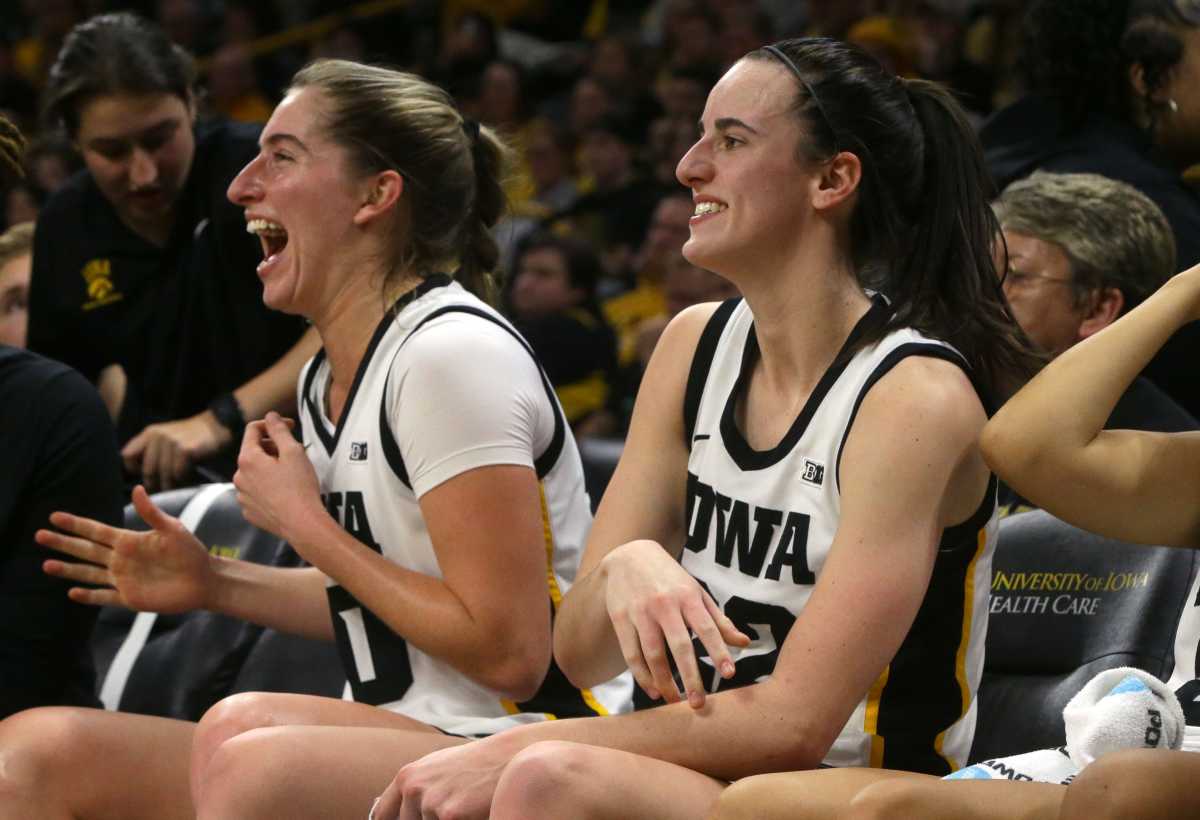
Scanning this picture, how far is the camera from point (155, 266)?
176 inches

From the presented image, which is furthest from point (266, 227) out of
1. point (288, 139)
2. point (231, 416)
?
point (231, 416)

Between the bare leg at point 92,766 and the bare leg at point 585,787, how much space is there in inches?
38.2

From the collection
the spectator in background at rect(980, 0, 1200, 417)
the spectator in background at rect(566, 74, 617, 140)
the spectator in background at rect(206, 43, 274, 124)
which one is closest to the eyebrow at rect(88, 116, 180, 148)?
the spectator in background at rect(980, 0, 1200, 417)

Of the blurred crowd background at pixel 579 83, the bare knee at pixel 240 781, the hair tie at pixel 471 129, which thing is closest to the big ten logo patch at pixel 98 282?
the blurred crowd background at pixel 579 83

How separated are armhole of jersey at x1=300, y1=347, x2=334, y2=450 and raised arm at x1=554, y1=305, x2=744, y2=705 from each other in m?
0.63

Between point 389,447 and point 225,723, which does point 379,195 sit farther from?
point 225,723

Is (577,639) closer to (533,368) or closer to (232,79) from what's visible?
(533,368)

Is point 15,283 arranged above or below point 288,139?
below

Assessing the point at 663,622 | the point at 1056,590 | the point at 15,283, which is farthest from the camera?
the point at 15,283

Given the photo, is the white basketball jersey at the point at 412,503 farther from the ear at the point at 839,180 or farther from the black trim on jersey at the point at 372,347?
the ear at the point at 839,180

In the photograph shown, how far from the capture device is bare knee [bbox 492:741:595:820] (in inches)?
80.9

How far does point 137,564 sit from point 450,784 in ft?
3.49

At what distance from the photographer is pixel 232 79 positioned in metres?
9.58

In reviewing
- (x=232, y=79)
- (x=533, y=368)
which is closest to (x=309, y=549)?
(x=533, y=368)
